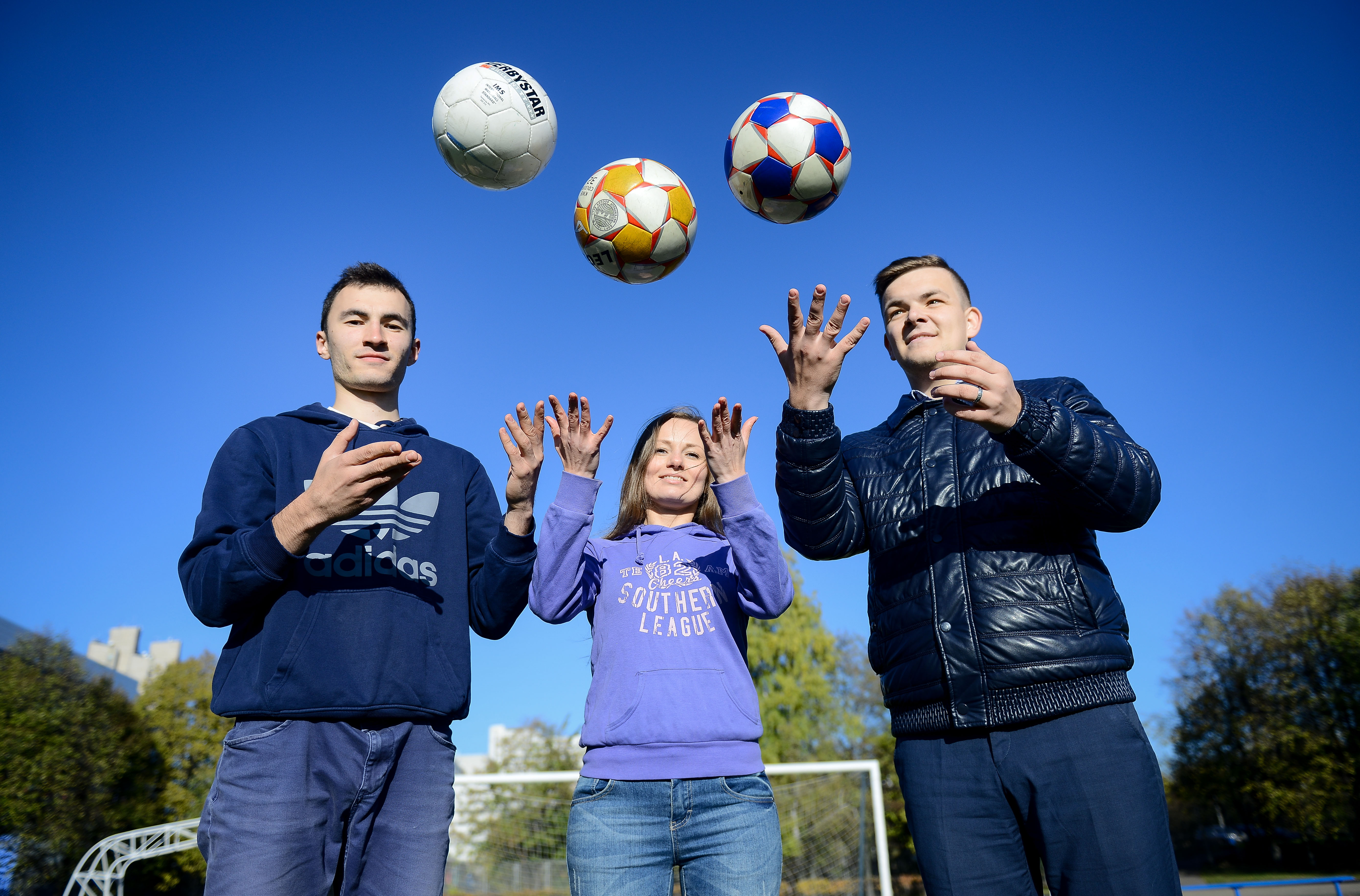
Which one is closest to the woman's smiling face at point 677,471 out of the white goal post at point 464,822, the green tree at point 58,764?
the white goal post at point 464,822

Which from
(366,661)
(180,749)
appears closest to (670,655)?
(366,661)

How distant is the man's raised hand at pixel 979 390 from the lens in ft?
8.36

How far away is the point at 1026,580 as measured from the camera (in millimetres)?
2779

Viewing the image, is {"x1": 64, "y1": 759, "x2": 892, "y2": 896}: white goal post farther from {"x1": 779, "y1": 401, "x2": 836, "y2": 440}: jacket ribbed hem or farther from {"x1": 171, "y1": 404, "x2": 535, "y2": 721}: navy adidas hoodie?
{"x1": 779, "y1": 401, "x2": 836, "y2": 440}: jacket ribbed hem

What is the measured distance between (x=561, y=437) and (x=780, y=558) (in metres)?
1.03

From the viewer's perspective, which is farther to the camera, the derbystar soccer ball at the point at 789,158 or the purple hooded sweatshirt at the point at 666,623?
the derbystar soccer ball at the point at 789,158

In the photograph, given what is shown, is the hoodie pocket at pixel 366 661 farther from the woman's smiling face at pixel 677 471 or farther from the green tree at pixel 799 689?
the green tree at pixel 799 689

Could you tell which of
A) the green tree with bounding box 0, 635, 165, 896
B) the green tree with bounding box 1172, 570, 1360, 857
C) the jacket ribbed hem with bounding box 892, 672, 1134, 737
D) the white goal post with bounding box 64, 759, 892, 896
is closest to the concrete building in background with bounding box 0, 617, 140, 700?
the green tree with bounding box 0, 635, 165, 896

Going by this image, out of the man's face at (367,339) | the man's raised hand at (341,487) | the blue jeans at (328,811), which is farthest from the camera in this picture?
the man's face at (367,339)

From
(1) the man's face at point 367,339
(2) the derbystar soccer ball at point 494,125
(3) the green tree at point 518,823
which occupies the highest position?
(2) the derbystar soccer ball at point 494,125

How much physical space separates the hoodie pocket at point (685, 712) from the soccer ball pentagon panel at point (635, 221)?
210cm

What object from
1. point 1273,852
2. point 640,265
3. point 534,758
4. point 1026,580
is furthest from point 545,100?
point 1273,852

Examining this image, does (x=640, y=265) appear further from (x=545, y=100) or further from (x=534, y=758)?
(x=534, y=758)

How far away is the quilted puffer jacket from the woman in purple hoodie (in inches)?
15.8
